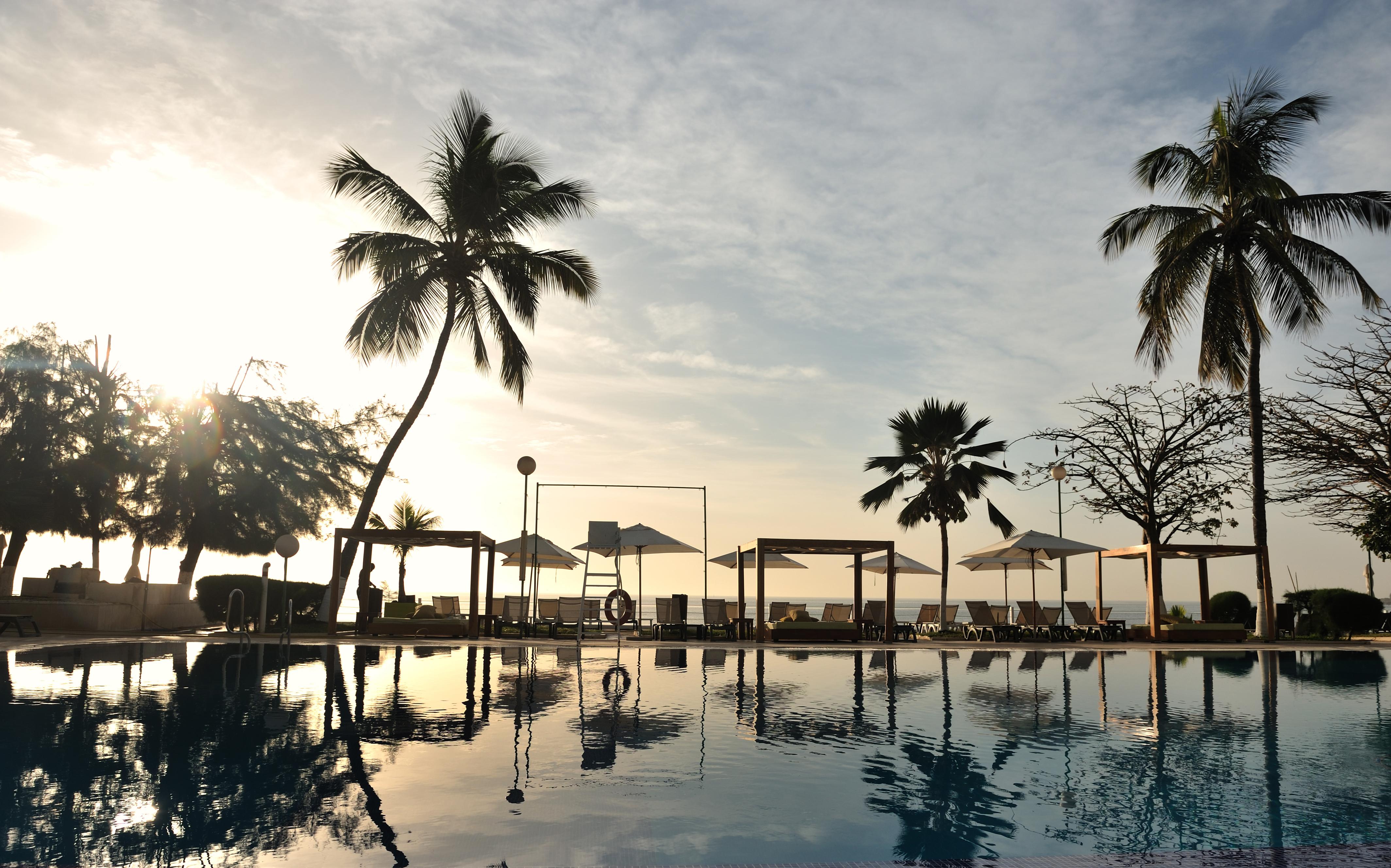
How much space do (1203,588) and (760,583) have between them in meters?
12.7

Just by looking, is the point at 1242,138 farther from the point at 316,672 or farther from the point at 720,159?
the point at 316,672

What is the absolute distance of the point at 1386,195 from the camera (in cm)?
2155

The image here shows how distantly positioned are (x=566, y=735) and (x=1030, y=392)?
23105mm

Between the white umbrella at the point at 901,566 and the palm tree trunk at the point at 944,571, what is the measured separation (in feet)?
2.59

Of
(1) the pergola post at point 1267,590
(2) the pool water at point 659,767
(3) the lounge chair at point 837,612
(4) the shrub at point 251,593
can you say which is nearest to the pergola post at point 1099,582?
(1) the pergola post at point 1267,590

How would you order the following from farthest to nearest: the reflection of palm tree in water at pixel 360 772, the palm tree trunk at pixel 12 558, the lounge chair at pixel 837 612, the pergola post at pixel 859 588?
the palm tree trunk at pixel 12 558 → the lounge chair at pixel 837 612 → the pergola post at pixel 859 588 → the reflection of palm tree in water at pixel 360 772

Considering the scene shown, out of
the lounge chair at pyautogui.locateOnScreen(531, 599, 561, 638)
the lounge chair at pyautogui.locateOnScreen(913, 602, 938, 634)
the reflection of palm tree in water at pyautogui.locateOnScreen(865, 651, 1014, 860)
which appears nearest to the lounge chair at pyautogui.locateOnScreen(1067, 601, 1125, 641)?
the lounge chair at pyautogui.locateOnScreen(913, 602, 938, 634)

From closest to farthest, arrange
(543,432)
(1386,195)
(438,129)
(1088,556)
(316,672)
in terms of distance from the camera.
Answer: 1. (316,672)
2. (1386,195)
3. (438,129)
4. (543,432)
5. (1088,556)

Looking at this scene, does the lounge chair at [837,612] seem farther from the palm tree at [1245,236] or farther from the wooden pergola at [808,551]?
the palm tree at [1245,236]

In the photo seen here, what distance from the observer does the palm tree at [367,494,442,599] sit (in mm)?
30359

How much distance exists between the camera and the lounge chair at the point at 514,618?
869 inches

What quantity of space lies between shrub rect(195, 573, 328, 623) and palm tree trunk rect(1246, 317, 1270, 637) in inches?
939

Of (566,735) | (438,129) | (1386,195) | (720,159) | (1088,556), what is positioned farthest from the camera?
(1088,556)

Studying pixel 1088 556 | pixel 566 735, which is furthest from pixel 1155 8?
pixel 1088 556
